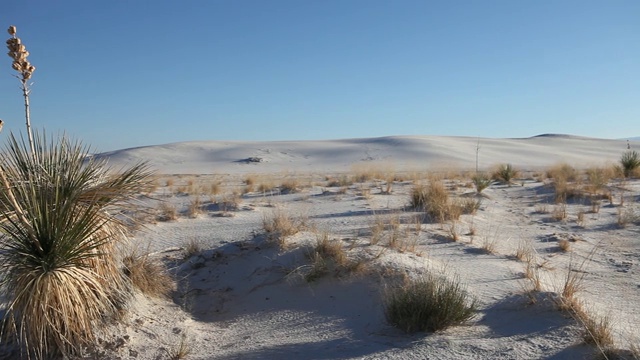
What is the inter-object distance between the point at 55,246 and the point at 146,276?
78.7 inches

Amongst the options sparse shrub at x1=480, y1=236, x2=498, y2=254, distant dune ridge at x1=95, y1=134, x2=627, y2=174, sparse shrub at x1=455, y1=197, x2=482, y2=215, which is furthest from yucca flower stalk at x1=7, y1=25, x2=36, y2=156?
distant dune ridge at x1=95, y1=134, x2=627, y2=174

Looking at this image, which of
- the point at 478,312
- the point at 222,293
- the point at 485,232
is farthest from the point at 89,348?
the point at 485,232

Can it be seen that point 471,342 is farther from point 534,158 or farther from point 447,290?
point 534,158

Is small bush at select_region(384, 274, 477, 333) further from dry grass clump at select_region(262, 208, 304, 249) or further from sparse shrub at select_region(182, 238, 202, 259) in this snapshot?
sparse shrub at select_region(182, 238, 202, 259)

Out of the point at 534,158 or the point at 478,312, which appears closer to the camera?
the point at 478,312

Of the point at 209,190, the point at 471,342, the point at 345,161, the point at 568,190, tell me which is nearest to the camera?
the point at 471,342

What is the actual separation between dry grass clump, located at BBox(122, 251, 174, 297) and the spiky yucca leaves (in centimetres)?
82

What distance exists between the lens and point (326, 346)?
5137 mm

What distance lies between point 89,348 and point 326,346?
2.21m

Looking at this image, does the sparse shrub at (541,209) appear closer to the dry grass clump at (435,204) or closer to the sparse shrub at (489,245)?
the dry grass clump at (435,204)

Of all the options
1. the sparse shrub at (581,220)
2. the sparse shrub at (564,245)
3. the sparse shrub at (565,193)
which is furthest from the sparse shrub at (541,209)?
the sparse shrub at (564,245)

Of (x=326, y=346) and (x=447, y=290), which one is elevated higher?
(x=447, y=290)

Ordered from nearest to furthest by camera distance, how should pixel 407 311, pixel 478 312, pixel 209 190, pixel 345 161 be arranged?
1. pixel 407 311
2. pixel 478 312
3. pixel 209 190
4. pixel 345 161

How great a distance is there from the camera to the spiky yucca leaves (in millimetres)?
4559
